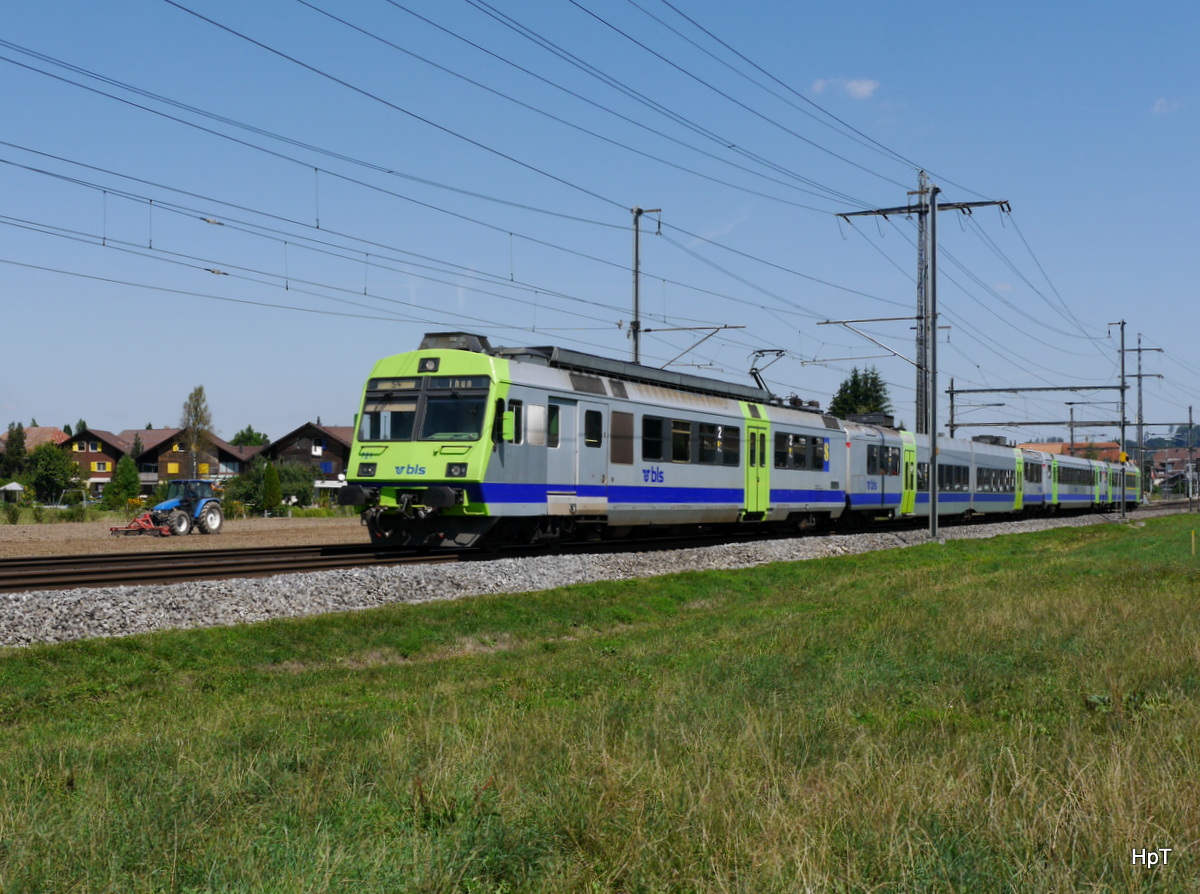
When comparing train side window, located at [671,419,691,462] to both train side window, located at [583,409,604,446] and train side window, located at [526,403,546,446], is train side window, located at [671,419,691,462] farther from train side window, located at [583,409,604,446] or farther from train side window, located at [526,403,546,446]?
train side window, located at [526,403,546,446]

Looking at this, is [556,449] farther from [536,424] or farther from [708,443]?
[708,443]

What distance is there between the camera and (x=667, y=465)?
2441cm

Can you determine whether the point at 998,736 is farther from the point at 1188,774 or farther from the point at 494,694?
the point at 494,694

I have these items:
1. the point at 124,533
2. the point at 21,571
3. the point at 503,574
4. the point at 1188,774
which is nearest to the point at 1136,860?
the point at 1188,774

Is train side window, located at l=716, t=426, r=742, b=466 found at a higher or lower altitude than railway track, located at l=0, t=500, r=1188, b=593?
higher

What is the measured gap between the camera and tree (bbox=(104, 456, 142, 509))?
225 ft

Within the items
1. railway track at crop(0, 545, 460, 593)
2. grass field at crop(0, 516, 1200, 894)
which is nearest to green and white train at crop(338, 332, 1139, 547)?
railway track at crop(0, 545, 460, 593)

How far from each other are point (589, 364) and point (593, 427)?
63.2 inches

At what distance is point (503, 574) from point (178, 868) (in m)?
13.5

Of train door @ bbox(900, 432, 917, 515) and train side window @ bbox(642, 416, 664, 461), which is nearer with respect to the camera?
train side window @ bbox(642, 416, 664, 461)

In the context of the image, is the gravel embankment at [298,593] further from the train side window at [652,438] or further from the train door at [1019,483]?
the train door at [1019,483]

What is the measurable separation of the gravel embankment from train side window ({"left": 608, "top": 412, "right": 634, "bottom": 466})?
198 cm

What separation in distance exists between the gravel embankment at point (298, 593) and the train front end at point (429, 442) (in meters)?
1.41

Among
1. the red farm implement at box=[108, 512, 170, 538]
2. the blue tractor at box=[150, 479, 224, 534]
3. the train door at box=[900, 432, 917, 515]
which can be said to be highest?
the train door at box=[900, 432, 917, 515]
